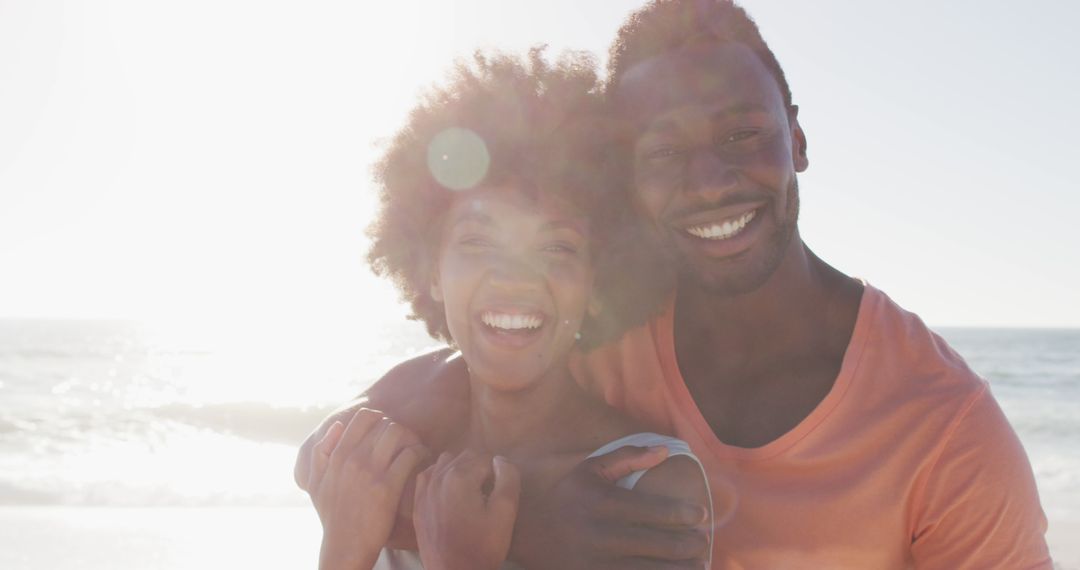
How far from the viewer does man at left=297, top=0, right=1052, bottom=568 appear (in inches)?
103

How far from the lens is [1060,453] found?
520 inches

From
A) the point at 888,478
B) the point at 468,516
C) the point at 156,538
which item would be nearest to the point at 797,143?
the point at 888,478

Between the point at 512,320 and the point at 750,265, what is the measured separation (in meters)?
0.82

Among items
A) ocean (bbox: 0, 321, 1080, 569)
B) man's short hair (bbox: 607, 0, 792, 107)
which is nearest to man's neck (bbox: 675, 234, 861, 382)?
man's short hair (bbox: 607, 0, 792, 107)

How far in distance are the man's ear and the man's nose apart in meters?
0.43

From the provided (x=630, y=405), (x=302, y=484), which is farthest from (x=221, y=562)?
(x=630, y=405)

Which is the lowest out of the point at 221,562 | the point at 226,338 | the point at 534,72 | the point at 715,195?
the point at 226,338

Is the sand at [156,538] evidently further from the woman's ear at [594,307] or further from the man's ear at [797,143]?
the man's ear at [797,143]

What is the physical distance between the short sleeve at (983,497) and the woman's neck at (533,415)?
103 centimetres

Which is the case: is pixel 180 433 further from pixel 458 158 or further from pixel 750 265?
pixel 750 265

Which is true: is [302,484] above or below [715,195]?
below

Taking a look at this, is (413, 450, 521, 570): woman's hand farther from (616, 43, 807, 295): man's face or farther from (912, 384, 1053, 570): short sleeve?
(912, 384, 1053, 570): short sleeve

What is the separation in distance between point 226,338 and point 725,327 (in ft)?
196

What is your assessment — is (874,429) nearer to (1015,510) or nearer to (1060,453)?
(1015,510)
